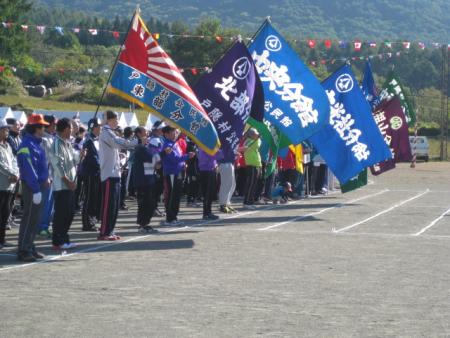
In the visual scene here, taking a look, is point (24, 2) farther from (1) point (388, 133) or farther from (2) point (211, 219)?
(2) point (211, 219)

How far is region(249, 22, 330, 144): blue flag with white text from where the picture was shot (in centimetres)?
1916

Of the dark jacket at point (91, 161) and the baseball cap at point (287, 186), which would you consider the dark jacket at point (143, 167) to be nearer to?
the dark jacket at point (91, 161)

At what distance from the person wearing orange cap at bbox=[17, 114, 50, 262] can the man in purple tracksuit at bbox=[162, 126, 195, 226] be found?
14.7 feet

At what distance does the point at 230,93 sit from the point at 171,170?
170cm

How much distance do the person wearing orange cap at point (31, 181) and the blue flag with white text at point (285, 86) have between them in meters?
7.80

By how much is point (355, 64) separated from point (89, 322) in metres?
142

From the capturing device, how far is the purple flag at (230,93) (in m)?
16.5

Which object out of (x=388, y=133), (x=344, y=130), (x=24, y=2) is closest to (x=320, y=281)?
(x=344, y=130)

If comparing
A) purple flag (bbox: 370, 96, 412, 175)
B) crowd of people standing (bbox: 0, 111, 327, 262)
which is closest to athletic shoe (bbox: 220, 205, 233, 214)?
crowd of people standing (bbox: 0, 111, 327, 262)

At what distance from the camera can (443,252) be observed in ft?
44.3

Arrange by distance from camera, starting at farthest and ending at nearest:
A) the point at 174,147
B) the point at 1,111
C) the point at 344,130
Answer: the point at 1,111
the point at 344,130
the point at 174,147

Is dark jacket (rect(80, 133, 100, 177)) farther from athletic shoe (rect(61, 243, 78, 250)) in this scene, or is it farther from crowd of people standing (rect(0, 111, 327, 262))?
athletic shoe (rect(61, 243, 78, 250))

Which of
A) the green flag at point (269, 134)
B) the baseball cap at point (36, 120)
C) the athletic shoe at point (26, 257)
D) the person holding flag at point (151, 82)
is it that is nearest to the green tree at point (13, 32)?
the green flag at point (269, 134)

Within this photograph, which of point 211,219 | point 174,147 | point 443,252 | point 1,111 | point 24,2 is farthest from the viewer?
point 24,2
